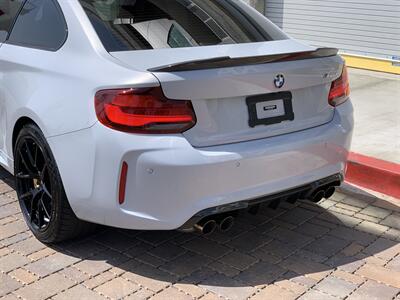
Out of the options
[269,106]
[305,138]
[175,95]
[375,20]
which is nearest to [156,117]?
[175,95]

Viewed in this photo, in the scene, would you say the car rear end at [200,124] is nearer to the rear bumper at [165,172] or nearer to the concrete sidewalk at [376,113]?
the rear bumper at [165,172]

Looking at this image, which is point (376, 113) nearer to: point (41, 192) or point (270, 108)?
point (270, 108)

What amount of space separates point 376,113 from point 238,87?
3794 mm

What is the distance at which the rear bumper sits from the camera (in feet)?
10.4

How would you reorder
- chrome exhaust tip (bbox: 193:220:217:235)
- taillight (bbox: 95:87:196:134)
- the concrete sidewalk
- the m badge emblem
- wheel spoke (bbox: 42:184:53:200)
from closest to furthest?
taillight (bbox: 95:87:196:134) < chrome exhaust tip (bbox: 193:220:217:235) < the m badge emblem < wheel spoke (bbox: 42:184:53:200) < the concrete sidewalk

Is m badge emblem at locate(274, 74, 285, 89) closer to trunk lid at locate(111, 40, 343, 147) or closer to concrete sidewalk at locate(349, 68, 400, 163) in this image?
trunk lid at locate(111, 40, 343, 147)

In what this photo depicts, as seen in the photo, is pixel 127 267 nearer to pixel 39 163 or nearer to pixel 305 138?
pixel 39 163

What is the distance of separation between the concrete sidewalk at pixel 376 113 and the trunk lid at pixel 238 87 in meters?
1.85

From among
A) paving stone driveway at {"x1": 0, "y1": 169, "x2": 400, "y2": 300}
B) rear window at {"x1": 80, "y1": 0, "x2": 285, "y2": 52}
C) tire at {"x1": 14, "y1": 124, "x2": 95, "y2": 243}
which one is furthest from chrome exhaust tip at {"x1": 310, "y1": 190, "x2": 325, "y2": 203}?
tire at {"x1": 14, "y1": 124, "x2": 95, "y2": 243}

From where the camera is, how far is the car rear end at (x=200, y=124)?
3178 mm

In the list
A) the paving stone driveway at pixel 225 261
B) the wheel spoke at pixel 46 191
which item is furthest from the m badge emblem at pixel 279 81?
the wheel spoke at pixel 46 191

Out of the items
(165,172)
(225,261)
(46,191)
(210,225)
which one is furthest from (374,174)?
(46,191)

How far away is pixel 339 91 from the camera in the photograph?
390 centimetres

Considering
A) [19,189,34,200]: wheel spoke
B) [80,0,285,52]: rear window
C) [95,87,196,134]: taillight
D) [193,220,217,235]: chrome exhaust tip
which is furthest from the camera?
[19,189,34,200]: wheel spoke
